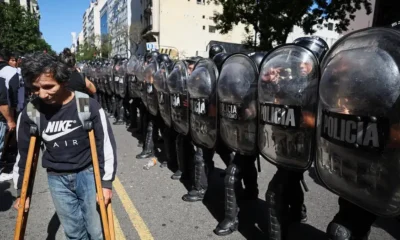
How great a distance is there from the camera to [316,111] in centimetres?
212

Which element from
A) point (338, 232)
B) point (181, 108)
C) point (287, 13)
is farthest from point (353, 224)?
point (287, 13)

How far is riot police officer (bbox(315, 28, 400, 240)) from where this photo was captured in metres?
1.61

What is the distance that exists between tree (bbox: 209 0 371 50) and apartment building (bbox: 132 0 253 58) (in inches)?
988

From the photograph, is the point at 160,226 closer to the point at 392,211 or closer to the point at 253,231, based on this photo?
the point at 253,231

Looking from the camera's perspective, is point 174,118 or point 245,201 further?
point 174,118

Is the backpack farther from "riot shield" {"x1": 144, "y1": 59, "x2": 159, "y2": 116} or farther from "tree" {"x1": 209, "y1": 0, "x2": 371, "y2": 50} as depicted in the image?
"tree" {"x1": 209, "y1": 0, "x2": 371, "y2": 50}

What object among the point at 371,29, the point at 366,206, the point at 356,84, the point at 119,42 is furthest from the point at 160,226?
the point at 119,42

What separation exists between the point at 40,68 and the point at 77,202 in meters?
1.07

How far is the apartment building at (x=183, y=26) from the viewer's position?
157 feet

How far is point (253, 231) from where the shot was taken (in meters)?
3.32

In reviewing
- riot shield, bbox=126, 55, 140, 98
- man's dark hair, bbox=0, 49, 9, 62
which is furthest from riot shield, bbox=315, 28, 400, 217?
riot shield, bbox=126, 55, 140, 98

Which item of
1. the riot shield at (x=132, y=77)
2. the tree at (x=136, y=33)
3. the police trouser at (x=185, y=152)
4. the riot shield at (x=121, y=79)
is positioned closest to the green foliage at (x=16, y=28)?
the riot shield at (x=121, y=79)

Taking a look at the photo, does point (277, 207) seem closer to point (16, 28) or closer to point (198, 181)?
point (198, 181)

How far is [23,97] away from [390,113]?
5.32 metres
